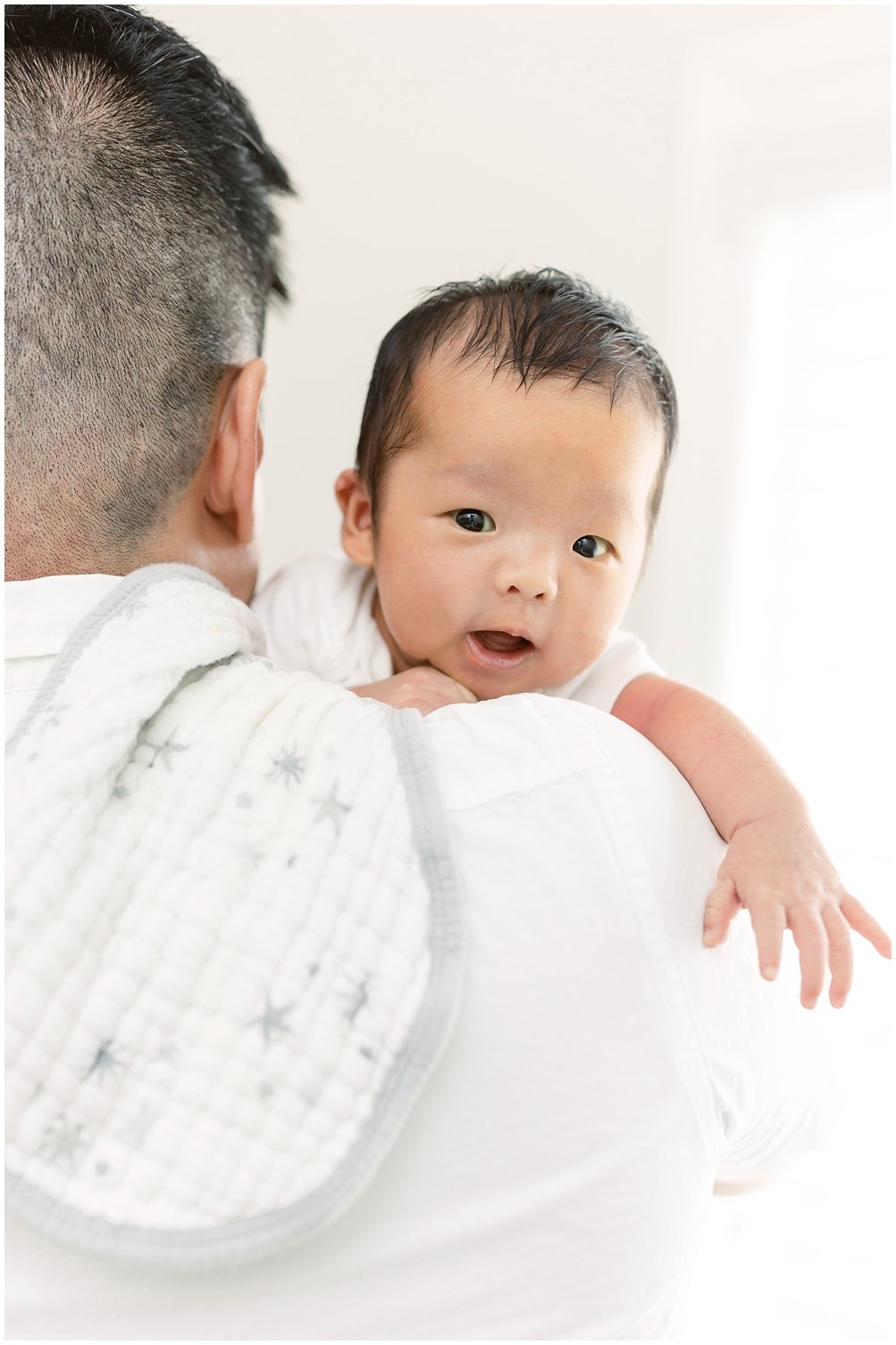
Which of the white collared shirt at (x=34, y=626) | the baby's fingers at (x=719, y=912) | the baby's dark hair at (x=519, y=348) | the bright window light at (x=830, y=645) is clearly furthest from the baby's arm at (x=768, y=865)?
the bright window light at (x=830, y=645)

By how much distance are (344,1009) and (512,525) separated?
55 centimetres

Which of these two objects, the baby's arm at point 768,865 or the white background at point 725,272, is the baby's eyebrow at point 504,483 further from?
the white background at point 725,272

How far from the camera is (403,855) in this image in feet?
2.14

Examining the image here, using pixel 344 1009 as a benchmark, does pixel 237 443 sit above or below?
above

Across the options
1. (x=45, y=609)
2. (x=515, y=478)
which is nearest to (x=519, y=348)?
(x=515, y=478)

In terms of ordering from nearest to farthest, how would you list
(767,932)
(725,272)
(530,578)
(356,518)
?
1. (767,932)
2. (530,578)
3. (356,518)
4. (725,272)

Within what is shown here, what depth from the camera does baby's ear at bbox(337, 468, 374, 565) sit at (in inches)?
47.7

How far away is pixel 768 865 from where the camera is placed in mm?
769

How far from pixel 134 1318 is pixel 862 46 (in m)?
1.71

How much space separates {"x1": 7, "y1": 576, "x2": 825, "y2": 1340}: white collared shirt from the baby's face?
1.26 ft

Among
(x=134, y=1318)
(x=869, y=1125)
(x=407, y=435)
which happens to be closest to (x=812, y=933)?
(x=134, y=1318)

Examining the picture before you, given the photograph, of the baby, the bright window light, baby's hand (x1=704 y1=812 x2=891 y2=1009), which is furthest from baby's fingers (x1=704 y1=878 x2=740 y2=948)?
the bright window light

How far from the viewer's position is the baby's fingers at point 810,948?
758 mm

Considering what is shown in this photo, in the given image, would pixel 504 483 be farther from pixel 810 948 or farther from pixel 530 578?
pixel 810 948
